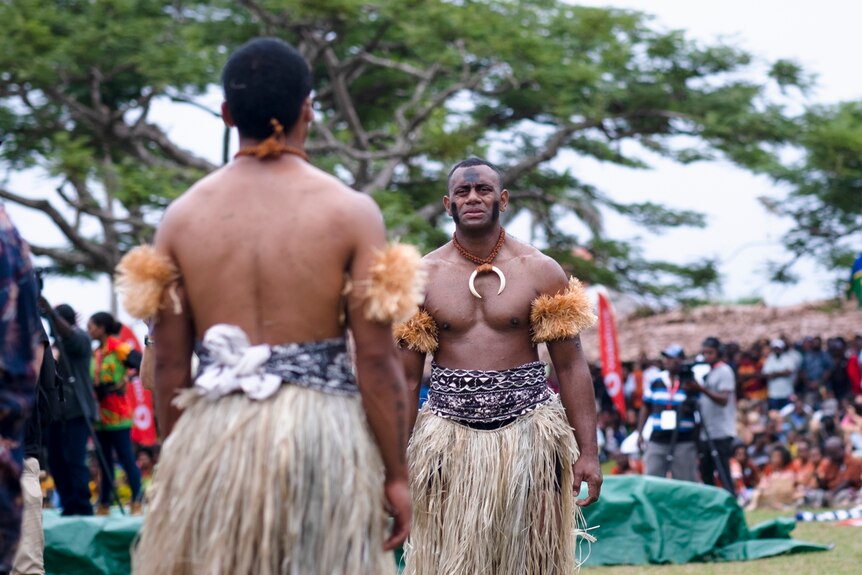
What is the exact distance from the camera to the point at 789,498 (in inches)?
560

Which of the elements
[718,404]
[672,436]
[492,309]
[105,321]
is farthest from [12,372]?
[718,404]

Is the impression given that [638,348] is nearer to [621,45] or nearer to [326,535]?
[621,45]

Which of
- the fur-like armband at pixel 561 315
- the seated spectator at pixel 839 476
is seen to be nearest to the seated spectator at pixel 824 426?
the seated spectator at pixel 839 476

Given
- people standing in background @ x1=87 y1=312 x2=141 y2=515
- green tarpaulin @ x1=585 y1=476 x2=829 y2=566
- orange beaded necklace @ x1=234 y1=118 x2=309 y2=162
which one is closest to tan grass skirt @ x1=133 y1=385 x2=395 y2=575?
orange beaded necklace @ x1=234 y1=118 x2=309 y2=162

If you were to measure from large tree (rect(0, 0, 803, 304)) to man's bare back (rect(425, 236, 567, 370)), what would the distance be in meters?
12.2

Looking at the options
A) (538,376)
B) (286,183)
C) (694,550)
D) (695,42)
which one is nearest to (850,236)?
(695,42)

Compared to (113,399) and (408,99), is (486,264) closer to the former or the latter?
(113,399)

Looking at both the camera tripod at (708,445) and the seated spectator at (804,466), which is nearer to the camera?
the camera tripod at (708,445)

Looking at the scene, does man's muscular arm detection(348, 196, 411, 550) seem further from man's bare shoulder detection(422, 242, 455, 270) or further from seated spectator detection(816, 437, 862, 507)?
seated spectator detection(816, 437, 862, 507)

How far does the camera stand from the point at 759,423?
57.7 ft

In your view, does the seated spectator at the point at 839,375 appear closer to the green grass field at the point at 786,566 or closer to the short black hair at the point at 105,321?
the green grass field at the point at 786,566

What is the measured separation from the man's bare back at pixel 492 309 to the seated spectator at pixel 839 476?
9.16 meters

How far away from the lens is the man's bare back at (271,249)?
3.33 m

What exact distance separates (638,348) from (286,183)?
2228cm
